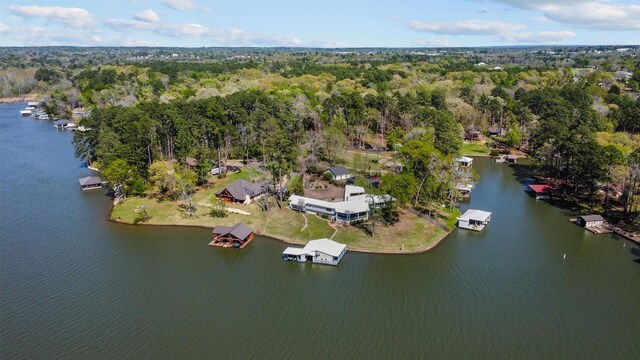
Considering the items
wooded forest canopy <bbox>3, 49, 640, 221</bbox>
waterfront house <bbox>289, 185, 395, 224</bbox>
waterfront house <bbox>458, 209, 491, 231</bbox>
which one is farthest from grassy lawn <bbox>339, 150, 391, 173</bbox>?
waterfront house <bbox>458, 209, 491, 231</bbox>

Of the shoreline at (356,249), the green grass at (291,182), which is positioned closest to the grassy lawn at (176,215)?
the shoreline at (356,249)

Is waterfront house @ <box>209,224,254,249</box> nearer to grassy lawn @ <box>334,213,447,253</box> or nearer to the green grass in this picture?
grassy lawn @ <box>334,213,447,253</box>

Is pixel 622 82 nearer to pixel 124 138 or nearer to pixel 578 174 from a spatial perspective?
pixel 578 174

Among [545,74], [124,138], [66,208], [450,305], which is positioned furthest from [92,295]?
[545,74]

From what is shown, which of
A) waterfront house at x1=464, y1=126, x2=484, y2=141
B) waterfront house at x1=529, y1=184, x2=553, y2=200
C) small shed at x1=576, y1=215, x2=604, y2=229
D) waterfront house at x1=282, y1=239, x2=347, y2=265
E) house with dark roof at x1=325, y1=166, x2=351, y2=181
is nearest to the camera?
waterfront house at x1=282, y1=239, x2=347, y2=265

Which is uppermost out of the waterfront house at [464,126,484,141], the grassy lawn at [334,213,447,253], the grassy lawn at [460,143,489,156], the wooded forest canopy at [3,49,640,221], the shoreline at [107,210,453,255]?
the wooded forest canopy at [3,49,640,221]

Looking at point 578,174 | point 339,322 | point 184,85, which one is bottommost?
point 339,322

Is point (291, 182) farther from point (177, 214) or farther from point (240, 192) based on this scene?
point (177, 214)
